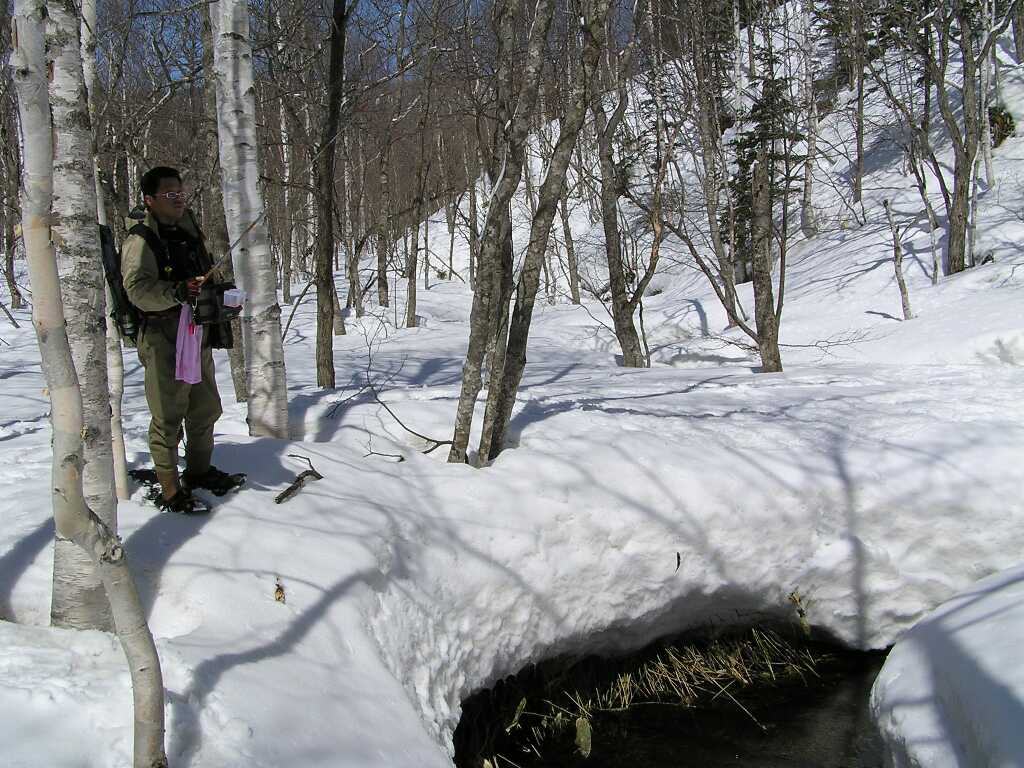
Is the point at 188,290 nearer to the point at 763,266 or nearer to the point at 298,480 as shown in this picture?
the point at 298,480

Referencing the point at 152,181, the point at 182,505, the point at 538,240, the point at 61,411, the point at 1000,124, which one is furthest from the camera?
the point at 1000,124

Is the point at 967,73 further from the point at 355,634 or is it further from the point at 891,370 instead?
the point at 355,634

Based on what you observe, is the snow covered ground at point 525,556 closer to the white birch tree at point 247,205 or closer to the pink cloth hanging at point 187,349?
the white birch tree at point 247,205

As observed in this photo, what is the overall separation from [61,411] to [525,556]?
2.72 metres

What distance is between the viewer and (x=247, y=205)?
15.4ft

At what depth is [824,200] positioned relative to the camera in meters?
22.0

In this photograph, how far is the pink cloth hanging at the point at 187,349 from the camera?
3389 millimetres

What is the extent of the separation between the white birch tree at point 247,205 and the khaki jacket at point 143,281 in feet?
4.17

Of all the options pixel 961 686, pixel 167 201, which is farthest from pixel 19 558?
pixel 961 686

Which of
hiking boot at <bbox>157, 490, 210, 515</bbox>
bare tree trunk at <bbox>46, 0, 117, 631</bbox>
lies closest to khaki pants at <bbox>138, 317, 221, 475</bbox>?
hiking boot at <bbox>157, 490, 210, 515</bbox>

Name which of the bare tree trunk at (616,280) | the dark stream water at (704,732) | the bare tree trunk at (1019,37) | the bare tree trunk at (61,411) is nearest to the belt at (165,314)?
the bare tree trunk at (61,411)

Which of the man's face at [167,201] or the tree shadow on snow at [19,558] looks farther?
the man's face at [167,201]

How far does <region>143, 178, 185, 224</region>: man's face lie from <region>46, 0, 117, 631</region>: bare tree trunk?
2.84 ft

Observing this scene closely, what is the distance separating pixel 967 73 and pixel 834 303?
4.79 m
